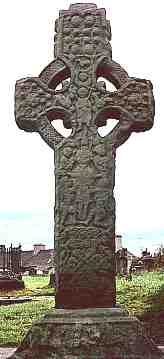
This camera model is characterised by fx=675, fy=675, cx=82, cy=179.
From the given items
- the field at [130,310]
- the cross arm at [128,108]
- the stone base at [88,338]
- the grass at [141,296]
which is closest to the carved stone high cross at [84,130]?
the cross arm at [128,108]

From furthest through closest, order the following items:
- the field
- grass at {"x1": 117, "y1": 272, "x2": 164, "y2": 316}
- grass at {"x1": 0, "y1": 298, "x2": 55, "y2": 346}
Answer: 1. grass at {"x1": 117, "y1": 272, "x2": 164, "y2": 316}
2. the field
3. grass at {"x1": 0, "y1": 298, "x2": 55, "y2": 346}

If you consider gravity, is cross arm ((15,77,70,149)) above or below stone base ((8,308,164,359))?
above

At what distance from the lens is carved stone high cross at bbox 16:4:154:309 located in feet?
18.8

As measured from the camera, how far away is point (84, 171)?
5906 millimetres

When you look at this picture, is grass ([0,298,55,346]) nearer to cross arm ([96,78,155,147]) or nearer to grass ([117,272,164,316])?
grass ([117,272,164,316])

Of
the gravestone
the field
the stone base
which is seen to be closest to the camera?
the stone base

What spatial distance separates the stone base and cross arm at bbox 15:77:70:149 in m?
1.57

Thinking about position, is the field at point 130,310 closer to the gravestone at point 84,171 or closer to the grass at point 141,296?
the grass at point 141,296

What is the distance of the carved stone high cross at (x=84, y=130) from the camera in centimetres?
573

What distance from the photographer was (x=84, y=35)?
20.1 ft

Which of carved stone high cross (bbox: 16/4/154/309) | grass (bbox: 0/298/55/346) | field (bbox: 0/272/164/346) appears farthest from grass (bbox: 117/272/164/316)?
carved stone high cross (bbox: 16/4/154/309)

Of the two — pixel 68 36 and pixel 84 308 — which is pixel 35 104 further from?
pixel 84 308

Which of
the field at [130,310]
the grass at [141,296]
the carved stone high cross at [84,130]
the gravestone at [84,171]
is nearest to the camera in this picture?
the gravestone at [84,171]

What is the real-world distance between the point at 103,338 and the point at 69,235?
98 cm
